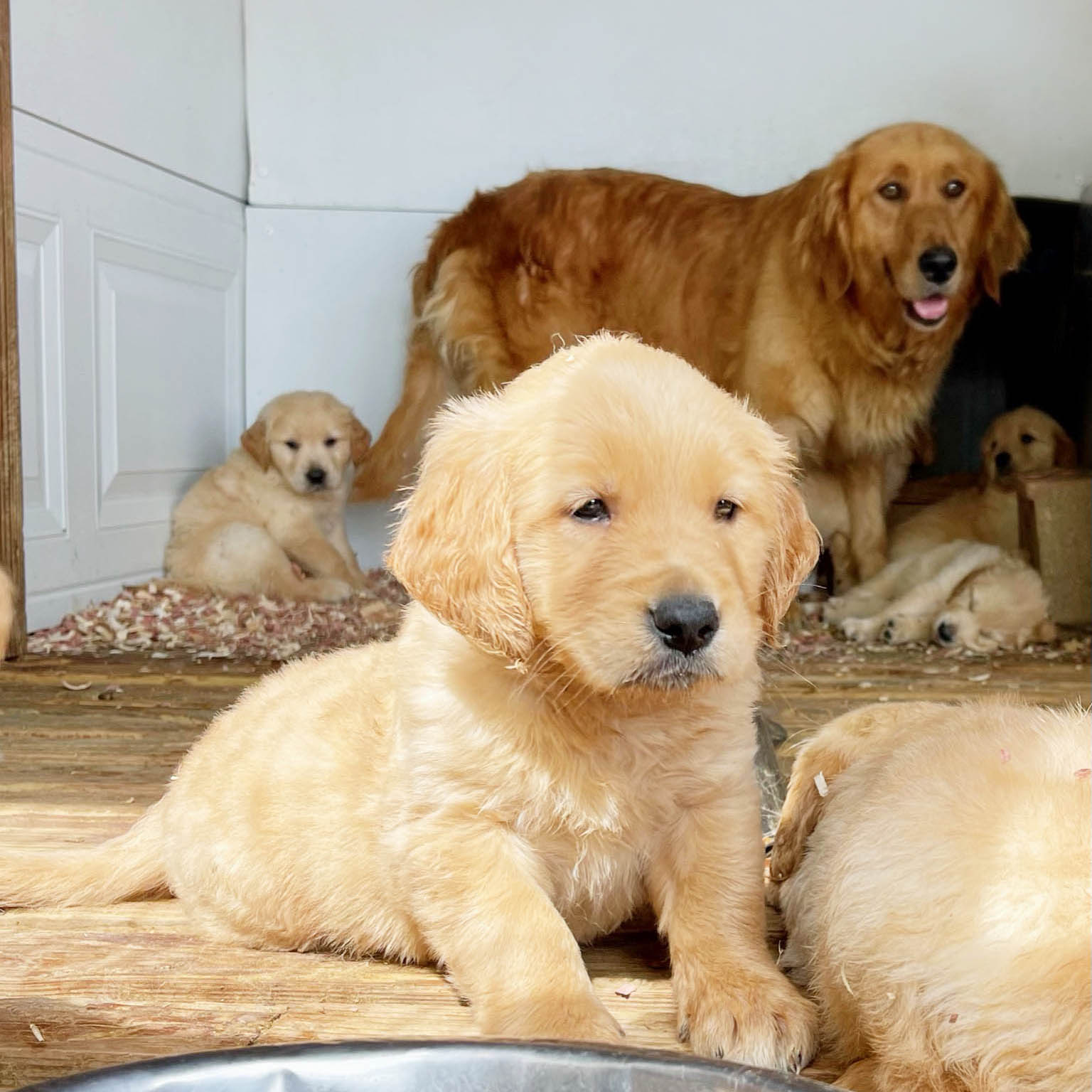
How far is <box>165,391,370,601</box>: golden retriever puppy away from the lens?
16.1 feet

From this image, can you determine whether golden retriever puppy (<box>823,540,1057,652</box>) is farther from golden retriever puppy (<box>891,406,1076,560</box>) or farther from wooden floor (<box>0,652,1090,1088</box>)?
wooden floor (<box>0,652,1090,1088</box>)

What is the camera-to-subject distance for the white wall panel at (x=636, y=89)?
199 inches

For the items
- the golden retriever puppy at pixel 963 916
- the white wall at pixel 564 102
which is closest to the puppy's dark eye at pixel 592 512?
the golden retriever puppy at pixel 963 916

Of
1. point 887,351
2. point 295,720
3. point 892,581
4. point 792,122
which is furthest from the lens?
point 792,122

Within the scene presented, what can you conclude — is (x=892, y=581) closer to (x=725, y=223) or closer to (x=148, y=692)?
(x=725, y=223)

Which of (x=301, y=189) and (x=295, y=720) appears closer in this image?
(x=295, y=720)

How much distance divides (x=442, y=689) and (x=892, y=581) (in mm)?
3421

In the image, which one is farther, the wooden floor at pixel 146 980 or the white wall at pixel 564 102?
the white wall at pixel 564 102

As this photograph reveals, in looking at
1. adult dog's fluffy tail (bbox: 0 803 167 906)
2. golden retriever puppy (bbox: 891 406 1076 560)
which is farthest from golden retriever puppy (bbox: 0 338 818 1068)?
golden retriever puppy (bbox: 891 406 1076 560)

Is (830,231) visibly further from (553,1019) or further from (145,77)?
(553,1019)

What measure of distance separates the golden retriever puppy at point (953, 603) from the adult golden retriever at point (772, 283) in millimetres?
271

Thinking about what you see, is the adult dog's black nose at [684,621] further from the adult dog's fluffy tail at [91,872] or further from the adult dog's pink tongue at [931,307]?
the adult dog's pink tongue at [931,307]

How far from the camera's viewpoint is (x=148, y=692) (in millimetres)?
3334

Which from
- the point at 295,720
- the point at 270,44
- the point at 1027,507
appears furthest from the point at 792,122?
the point at 295,720
